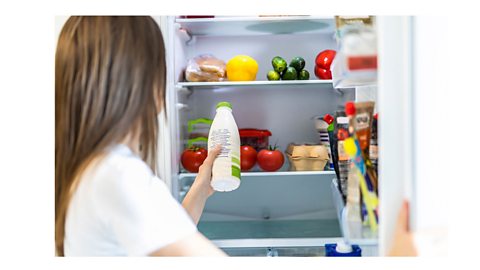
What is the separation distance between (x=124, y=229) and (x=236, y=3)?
589mm

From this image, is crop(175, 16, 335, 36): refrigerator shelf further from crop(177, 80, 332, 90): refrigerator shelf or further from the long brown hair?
the long brown hair

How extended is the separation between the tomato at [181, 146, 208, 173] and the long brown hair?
71cm

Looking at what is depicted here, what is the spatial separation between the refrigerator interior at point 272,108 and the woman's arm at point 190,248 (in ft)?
3.24

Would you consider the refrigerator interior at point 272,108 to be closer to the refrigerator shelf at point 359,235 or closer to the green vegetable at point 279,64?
the green vegetable at point 279,64

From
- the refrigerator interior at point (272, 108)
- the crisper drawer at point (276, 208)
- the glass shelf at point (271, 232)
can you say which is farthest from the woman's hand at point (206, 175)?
the refrigerator interior at point (272, 108)

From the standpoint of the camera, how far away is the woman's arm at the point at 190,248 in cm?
102

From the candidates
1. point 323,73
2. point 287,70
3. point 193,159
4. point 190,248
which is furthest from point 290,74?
point 190,248

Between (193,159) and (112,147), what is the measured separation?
2.57 ft

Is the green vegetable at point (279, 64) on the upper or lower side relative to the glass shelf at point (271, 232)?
upper

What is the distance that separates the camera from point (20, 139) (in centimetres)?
119

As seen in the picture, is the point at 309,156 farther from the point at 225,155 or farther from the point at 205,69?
the point at 225,155

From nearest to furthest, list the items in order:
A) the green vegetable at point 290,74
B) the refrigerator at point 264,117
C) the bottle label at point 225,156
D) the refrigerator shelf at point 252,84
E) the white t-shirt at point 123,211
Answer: the white t-shirt at point 123,211
the bottle label at point 225,156
the refrigerator at point 264,117
the refrigerator shelf at point 252,84
the green vegetable at point 290,74

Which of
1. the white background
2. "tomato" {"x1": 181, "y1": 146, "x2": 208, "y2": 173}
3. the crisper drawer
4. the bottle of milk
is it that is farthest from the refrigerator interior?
the white background

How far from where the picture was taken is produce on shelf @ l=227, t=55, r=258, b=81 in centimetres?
208
